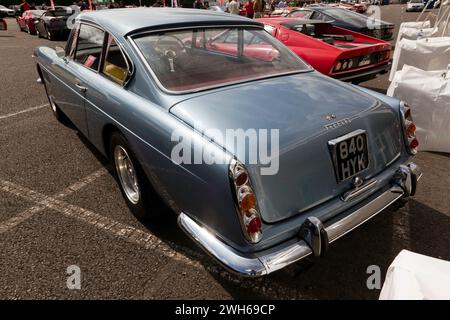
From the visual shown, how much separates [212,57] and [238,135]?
4.02 ft

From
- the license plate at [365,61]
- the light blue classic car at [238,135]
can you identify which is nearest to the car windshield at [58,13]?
the light blue classic car at [238,135]

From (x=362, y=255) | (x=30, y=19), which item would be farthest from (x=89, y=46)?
(x=30, y=19)

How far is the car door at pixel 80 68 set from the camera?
3.21 meters

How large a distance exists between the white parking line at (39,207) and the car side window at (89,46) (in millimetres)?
1109

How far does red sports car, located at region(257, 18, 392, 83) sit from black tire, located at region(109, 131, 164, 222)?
3338 mm

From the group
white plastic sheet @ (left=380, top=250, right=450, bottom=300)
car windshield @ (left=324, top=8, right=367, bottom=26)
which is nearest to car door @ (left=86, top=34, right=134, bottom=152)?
white plastic sheet @ (left=380, top=250, right=450, bottom=300)

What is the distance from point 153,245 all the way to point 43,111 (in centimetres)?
406

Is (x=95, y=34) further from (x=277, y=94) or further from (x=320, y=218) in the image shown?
(x=320, y=218)

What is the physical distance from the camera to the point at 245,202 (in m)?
1.79

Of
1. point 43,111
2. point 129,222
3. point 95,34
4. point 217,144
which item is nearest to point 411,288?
point 217,144

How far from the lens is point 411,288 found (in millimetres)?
1486

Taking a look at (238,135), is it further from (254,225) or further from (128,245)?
(128,245)

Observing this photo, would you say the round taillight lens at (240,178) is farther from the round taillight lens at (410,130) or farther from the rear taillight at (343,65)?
the rear taillight at (343,65)

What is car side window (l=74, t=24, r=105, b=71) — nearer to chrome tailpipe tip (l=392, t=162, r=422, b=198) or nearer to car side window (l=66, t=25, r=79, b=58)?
car side window (l=66, t=25, r=79, b=58)
